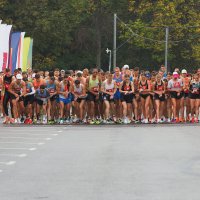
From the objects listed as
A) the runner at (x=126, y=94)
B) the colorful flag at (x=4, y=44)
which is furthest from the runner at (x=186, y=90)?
→ the colorful flag at (x=4, y=44)

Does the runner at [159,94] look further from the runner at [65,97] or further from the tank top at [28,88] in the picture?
the tank top at [28,88]

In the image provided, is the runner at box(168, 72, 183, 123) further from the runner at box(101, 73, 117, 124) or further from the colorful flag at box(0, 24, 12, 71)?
the colorful flag at box(0, 24, 12, 71)

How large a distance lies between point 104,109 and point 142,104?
1.28 meters

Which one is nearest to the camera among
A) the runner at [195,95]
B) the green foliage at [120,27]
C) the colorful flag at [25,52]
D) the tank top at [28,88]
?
the tank top at [28,88]

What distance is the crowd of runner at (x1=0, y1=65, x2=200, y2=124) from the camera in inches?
1227

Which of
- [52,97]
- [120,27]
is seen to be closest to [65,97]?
[52,97]

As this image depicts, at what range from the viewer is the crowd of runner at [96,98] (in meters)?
31.2

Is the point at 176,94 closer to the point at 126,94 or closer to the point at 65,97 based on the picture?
the point at 126,94
